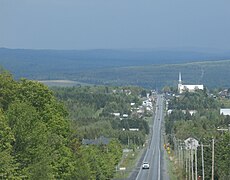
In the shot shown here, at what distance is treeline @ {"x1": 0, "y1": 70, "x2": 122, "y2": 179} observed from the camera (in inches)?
1681

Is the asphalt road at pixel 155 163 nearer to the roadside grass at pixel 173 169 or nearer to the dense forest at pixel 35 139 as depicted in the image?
the roadside grass at pixel 173 169

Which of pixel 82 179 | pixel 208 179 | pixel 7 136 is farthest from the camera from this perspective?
pixel 208 179

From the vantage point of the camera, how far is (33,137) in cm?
4619

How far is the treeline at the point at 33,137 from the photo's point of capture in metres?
42.7

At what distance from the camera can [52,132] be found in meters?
56.6

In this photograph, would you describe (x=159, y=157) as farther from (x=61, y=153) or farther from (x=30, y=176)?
(x=30, y=176)

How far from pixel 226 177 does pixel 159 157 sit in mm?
73283

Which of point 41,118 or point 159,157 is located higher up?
point 41,118

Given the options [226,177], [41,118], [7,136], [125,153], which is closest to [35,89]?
[41,118]

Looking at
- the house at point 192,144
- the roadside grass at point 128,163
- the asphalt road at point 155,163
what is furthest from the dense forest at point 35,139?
the roadside grass at point 128,163

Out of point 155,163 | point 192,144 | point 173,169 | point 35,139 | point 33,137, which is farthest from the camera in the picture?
point 155,163

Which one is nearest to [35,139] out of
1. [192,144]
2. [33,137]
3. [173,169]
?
[33,137]

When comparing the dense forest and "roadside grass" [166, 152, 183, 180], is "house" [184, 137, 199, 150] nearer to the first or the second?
"roadside grass" [166, 152, 183, 180]

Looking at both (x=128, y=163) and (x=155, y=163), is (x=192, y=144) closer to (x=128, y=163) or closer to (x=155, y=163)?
(x=155, y=163)
